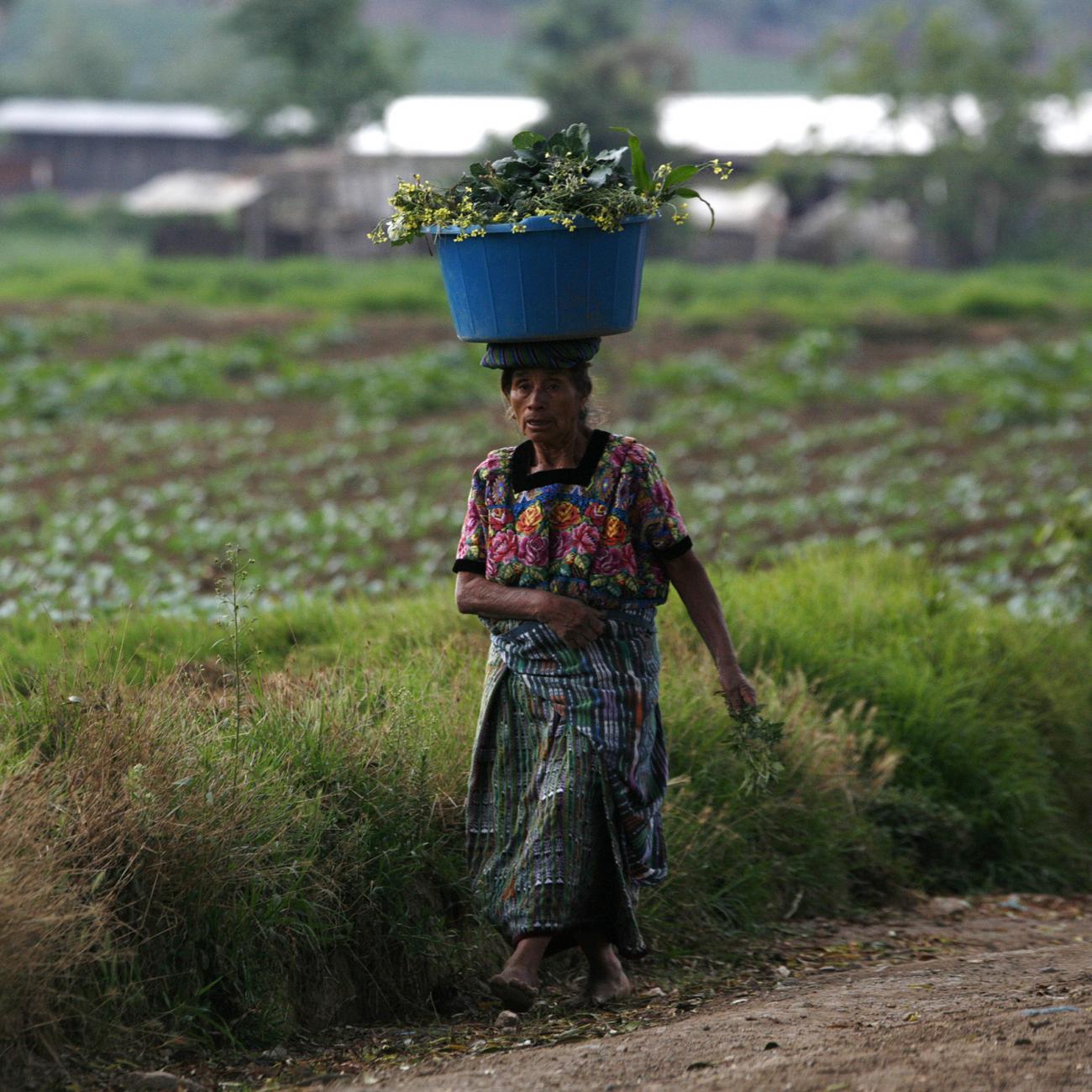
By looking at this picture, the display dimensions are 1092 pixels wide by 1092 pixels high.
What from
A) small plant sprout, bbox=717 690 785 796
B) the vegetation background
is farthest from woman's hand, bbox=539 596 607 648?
the vegetation background

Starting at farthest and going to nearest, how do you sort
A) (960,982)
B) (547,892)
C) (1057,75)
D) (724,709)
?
1. (1057,75)
2. (724,709)
3. (960,982)
4. (547,892)

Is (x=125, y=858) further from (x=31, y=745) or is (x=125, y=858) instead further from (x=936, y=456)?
(x=936, y=456)

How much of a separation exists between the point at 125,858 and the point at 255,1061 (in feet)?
1.75

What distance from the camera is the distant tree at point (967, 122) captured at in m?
29.5

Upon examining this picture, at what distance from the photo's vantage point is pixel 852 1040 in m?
3.47

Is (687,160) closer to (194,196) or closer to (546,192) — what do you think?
(194,196)

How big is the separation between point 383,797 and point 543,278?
138 centimetres

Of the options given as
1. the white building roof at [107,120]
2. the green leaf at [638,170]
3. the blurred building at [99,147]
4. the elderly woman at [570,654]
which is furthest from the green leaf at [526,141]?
the blurred building at [99,147]

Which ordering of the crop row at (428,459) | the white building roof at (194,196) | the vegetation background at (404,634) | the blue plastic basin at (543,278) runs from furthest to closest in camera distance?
the white building roof at (194,196)
the crop row at (428,459)
the blue plastic basin at (543,278)
the vegetation background at (404,634)

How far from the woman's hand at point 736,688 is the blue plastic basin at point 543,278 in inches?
34.4

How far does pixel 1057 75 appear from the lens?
97.5ft

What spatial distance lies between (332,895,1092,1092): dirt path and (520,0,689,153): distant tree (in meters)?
23.0

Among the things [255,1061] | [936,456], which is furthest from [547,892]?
[936,456]

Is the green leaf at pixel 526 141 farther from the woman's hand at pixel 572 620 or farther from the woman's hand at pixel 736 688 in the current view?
the woman's hand at pixel 736 688
